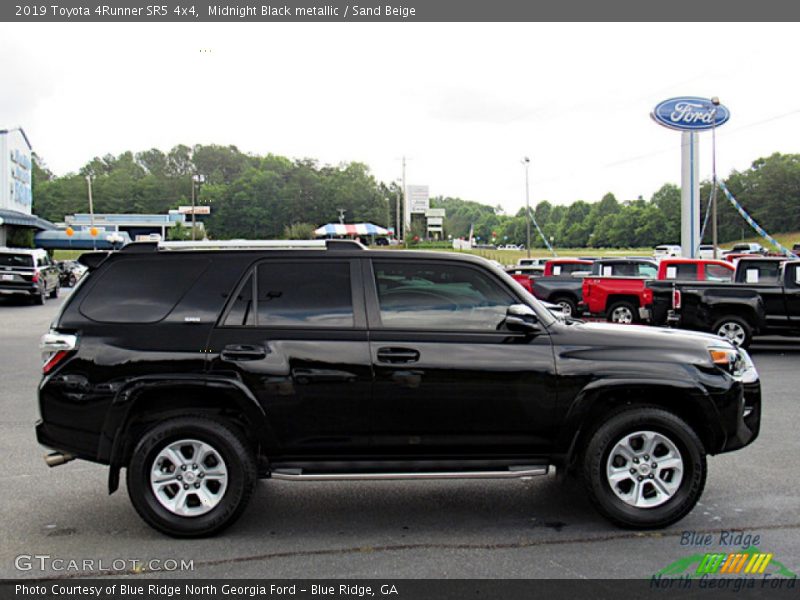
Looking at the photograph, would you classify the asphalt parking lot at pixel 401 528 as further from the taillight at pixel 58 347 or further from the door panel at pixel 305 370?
the taillight at pixel 58 347

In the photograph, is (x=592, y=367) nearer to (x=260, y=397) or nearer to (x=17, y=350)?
(x=260, y=397)

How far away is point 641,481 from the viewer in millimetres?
4984

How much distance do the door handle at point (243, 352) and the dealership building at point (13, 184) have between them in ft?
168

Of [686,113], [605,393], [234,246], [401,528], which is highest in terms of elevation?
[686,113]

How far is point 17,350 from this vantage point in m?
14.7

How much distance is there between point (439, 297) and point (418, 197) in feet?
389

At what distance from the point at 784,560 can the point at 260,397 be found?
3.26 metres

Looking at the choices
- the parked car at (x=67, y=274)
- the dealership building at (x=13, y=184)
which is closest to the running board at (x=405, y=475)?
the parked car at (x=67, y=274)

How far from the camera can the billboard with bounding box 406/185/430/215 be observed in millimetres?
120000

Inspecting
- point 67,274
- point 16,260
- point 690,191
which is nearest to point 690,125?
point 690,191

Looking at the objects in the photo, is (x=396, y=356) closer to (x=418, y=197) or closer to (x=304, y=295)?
(x=304, y=295)

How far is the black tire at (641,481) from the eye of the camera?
493 cm

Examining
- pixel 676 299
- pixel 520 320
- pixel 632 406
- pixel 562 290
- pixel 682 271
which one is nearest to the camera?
pixel 520 320

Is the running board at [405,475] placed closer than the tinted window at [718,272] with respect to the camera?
Yes
